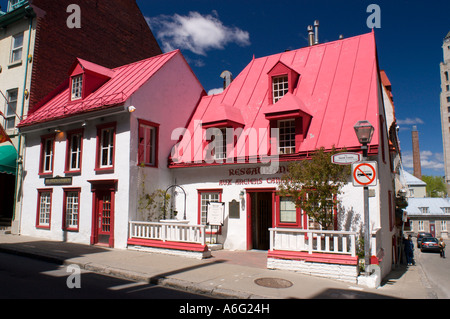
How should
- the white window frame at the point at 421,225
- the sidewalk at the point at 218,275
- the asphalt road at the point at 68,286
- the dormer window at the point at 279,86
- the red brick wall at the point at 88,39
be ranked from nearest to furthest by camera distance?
1. the asphalt road at the point at 68,286
2. the sidewalk at the point at 218,275
3. the dormer window at the point at 279,86
4. the red brick wall at the point at 88,39
5. the white window frame at the point at 421,225

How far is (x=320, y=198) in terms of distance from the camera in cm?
1133

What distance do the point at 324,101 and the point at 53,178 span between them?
13.7 m

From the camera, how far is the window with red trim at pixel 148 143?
15789mm

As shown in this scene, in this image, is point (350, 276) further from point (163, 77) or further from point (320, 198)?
point (163, 77)

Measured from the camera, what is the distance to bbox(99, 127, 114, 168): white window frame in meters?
15.8

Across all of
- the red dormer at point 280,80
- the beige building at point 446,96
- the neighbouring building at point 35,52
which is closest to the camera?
the red dormer at point 280,80

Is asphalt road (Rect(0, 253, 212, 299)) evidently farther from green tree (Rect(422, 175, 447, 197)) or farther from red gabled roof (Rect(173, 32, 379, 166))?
green tree (Rect(422, 175, 447, 197))

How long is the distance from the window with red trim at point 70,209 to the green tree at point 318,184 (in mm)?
10512

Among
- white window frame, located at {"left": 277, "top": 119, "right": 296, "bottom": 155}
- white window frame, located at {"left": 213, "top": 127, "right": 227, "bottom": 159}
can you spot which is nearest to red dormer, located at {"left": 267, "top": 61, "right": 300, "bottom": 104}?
white window frame, located at {"left": 277, "top": 119, "right": 296, "bottom": 155}

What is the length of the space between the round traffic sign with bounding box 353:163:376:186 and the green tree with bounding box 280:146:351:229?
5.77ft

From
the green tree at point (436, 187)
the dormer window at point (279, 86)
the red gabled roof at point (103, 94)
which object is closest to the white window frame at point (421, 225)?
the green tree at point (436, 187)

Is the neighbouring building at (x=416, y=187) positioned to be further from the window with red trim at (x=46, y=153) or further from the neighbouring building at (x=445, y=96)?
the window with red trim at (x=46, y=153)

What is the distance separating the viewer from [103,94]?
17.3 m

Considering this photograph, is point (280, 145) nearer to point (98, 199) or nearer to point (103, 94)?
point (98, 199)
